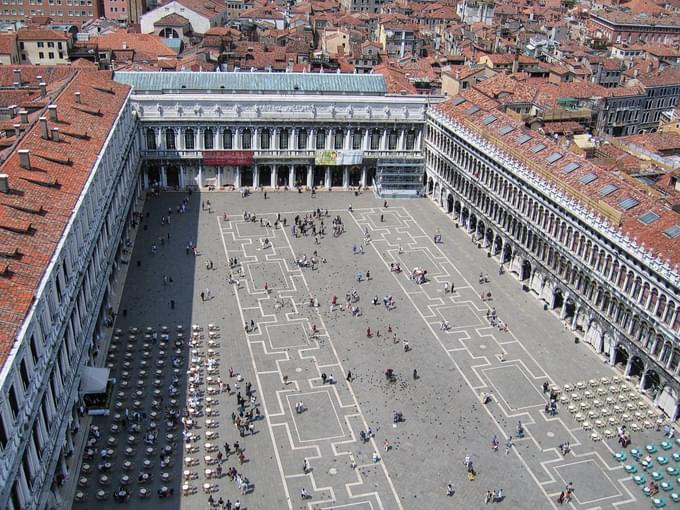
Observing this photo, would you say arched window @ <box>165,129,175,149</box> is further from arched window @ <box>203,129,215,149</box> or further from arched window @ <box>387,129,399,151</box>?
arched window @ <box>387,129,399,151</box>

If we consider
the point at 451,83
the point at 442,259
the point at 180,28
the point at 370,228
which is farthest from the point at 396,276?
the point at 180,28

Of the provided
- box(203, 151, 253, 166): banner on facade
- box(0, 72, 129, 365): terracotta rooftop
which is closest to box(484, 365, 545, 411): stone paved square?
box(0, 72, 129, 365): terracotta rooftop

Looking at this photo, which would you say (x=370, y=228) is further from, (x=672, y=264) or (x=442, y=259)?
(x=672, y=264)

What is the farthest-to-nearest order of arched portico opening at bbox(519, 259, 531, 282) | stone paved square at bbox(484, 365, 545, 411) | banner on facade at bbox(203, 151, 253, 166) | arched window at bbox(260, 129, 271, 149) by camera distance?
arched window at bbox(260, 129, 271, 149)
banner on facade at bbox(203, 151, 253, 166)
arched portico opening at bbox(519, 259, 531, 282)
stone paved square at bbox(484, 365, 545, 411)

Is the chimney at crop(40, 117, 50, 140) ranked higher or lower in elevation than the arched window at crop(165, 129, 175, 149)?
higher

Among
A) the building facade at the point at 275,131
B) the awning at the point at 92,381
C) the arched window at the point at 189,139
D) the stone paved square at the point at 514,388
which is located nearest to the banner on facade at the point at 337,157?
the building facade at the point at 275,131

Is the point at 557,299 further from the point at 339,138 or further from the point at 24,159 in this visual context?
the point at 24,159
